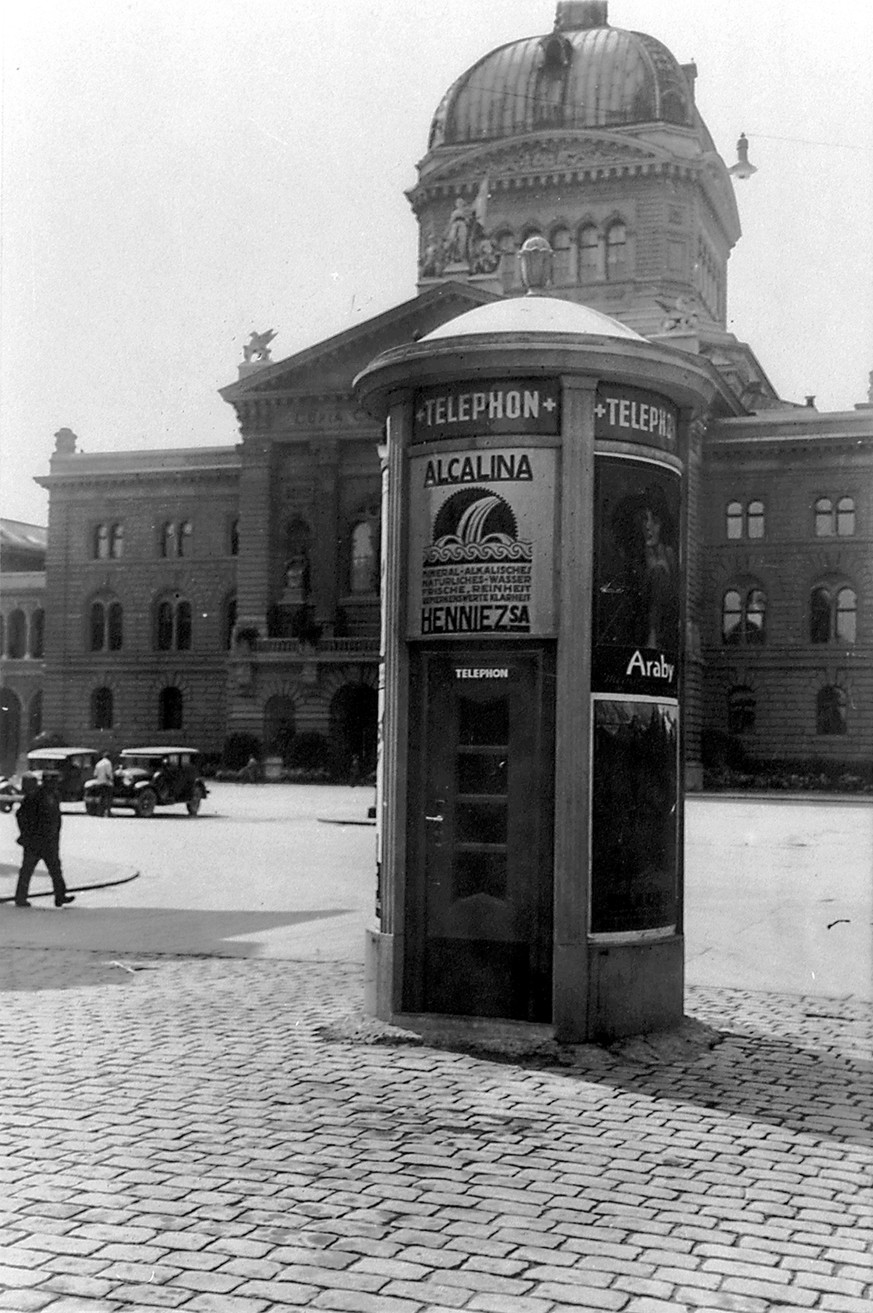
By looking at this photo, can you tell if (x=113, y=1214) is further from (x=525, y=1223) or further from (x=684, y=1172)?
(x=684, y=1172)

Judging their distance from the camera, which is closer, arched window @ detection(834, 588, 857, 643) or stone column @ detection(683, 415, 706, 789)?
stone column @ detection(683, 415, 706, 789)

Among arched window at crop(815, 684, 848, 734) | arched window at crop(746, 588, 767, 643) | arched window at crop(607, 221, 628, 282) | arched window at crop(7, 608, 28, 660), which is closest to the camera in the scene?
arched window at crop(815, 684, 848, 734)

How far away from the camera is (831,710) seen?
57.6m

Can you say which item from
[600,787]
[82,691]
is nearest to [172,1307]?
[600,787]

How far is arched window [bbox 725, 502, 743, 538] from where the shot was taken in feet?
197

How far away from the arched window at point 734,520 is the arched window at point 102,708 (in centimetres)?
2923

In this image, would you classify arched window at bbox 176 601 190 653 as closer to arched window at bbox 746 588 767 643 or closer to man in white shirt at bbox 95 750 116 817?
arched window at bbox 746 588 767 643

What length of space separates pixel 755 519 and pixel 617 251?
13.1 metres

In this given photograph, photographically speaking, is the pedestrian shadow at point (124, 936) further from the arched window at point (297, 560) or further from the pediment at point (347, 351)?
the arched window at point (297, 560)

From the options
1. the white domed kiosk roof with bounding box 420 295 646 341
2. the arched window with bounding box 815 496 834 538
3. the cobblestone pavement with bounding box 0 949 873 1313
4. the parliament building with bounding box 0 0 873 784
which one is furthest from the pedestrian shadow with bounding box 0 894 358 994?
the arched window with bounding box 815 496 834 538

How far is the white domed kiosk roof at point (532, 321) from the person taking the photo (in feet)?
30.2

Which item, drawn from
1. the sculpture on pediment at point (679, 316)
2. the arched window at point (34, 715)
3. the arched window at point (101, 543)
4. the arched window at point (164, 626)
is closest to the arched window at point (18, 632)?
the arched window at point (34, 715)

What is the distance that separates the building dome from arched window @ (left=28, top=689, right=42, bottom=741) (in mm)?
32502

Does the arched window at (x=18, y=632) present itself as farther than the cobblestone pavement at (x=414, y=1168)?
Yes
